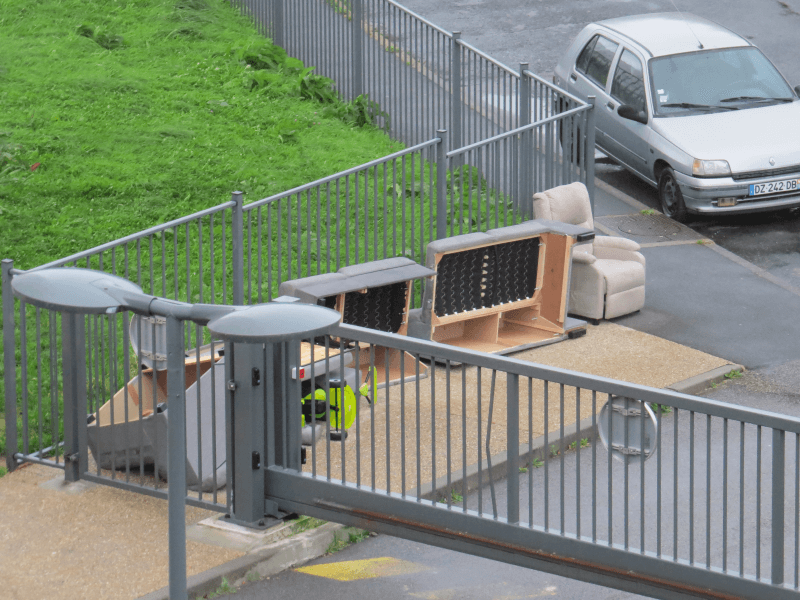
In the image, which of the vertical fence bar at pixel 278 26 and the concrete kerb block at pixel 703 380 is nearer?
the concrete kerb block at pixel 703 380

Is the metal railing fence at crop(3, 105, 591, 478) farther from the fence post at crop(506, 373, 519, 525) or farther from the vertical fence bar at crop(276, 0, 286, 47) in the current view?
the vertical fence bar at crop(276, 0, 286, 47)

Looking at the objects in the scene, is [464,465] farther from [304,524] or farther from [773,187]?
[773,187]

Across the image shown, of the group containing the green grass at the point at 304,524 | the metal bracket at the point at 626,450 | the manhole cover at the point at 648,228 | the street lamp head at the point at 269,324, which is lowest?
the green grass at the point at 304,524

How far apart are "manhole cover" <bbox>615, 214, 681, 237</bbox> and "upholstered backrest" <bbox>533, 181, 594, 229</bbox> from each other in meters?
2.08

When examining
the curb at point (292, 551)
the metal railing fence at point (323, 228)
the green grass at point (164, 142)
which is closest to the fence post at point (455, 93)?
the green grass at point (164, 142)

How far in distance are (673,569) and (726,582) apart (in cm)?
25

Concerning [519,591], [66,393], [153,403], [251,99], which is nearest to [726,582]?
[519,591]

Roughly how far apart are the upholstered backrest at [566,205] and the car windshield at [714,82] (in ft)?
9.61

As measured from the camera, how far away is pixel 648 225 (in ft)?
45.9

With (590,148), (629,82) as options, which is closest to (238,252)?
(590,148)

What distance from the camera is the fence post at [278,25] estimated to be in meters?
17.1

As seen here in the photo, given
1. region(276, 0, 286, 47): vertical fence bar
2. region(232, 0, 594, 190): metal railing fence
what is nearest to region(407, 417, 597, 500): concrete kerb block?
region(232, 0, 594, 190): metal railing fence

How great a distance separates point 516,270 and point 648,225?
3572mm

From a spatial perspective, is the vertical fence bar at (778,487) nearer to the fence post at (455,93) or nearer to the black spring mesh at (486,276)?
the black spring mesh at (486,276)
